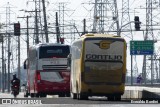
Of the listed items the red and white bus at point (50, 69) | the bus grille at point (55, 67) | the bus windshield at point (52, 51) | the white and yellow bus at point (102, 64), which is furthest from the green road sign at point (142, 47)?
the white and yellow bus at point (102, 64)

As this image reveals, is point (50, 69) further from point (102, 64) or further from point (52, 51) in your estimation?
point (102, 64)

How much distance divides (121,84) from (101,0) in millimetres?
49951

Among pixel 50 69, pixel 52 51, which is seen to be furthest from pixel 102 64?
pixel 50 69

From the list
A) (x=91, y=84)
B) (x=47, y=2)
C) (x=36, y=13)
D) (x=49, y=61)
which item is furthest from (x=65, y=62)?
(x=47, y=2)

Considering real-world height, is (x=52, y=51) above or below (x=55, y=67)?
above

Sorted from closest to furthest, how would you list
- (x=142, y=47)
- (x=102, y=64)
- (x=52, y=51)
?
(x=102, y=64) < (x=52, y=51) < (x=142, y=47)

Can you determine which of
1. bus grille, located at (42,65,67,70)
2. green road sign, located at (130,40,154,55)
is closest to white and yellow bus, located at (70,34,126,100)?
bus grille, located at (42,65,67,70)

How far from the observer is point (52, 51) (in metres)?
52.8

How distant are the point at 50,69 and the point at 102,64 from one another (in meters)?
11.8

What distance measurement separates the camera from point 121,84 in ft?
139

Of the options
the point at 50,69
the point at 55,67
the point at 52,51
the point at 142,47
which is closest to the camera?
the point at 52,51

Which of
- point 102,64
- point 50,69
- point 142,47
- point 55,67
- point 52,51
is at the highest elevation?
point 52,51

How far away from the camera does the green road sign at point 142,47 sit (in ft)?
287

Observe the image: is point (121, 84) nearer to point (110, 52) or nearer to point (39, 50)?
point (110, 52)
